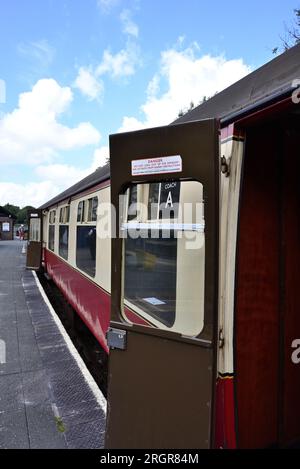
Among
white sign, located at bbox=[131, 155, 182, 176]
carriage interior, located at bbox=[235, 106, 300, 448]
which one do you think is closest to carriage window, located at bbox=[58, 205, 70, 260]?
white sign, located at bbox=[131, 155, 182, 176]

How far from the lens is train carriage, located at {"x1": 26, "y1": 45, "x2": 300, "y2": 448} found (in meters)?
2.12

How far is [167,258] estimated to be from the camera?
8.58ft

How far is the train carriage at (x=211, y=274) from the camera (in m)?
2.12

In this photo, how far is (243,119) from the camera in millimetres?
2111

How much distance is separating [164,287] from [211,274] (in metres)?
0.56

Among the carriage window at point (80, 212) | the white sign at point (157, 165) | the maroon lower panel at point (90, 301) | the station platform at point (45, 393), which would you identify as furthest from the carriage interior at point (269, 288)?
the carriage window at point (80, 212)

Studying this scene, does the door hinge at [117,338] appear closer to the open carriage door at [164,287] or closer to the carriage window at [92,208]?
the open carriage door at [164,287]

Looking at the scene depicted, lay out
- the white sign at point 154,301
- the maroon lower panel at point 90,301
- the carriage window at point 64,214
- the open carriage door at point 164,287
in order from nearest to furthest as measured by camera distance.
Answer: the open carriage door at point 164,287 < the white sign at point 154,301 < the maroon lower panel at point 90,301 < the carriage window at point 64,214

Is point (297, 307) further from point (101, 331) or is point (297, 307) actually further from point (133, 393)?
point (101, 331)

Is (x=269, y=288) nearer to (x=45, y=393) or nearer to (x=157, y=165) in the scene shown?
(x=157, y=165)

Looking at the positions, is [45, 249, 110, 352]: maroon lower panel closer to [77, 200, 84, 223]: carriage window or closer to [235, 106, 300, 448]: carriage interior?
[77, 200, 84, 223]: carriage window

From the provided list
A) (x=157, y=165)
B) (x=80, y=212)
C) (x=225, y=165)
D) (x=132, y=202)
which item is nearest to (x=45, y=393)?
(x=132, y=202)

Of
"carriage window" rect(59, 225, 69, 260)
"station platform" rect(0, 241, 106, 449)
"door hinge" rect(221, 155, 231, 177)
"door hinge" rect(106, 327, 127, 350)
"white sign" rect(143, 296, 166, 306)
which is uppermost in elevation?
"door hinge" rect(221, 155, 231, 177)

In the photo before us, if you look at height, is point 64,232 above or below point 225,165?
below
